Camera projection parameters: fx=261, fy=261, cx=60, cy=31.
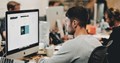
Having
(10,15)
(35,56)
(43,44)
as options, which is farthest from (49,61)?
(43,44)

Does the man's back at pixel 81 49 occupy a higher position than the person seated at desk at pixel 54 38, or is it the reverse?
the man's back at pixel 81 49

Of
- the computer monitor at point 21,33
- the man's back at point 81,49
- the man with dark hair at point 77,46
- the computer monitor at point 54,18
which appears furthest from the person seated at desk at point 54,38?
the man's back at point 81,49

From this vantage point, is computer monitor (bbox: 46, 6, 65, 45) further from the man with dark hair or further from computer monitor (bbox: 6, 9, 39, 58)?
the man with dark hair

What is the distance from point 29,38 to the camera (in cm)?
243

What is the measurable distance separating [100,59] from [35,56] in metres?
0.99

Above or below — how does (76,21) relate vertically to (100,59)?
above

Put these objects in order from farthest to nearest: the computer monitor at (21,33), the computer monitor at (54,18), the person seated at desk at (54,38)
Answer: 1. the computer monitor at (54,18)
2. the person seated at desk at (54,38)
3. the computer monitor at (21,33)

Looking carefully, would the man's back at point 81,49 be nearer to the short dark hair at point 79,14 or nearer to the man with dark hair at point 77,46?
the man with dark hair at point 77,46

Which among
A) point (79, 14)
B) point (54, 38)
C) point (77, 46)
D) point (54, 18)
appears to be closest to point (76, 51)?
point (77, 46)

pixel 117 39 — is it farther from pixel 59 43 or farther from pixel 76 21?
pixel 76 21

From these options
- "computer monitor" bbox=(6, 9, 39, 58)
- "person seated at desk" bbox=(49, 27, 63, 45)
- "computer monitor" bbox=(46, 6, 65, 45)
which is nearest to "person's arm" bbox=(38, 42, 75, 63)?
"computer monitor" bbox=(6, 9, 39, 58)

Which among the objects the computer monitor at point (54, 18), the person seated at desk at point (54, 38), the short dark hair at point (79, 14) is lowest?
the person seated at desk at point (54, 38)

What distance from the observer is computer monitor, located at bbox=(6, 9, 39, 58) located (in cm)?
217

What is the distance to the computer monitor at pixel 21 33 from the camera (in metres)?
2.17
